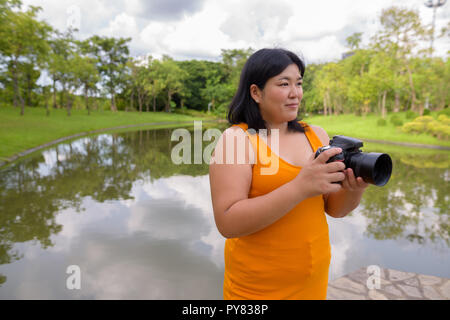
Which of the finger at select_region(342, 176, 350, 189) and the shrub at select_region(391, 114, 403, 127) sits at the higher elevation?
the shrub at select_region(391, 114, 403, 127)

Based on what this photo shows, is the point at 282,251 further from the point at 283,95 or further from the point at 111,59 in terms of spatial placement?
the point at 111,59

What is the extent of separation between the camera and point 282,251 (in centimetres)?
116

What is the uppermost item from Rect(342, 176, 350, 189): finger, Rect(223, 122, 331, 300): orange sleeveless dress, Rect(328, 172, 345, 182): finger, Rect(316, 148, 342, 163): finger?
Rect(316, 148, 342, 163): finger

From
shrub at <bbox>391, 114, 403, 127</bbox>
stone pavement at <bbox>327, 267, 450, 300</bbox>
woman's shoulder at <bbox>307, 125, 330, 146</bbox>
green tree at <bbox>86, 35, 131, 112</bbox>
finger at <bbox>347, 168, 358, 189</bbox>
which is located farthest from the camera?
green tree at <bbox>86, 35, 131, 112</bbox>

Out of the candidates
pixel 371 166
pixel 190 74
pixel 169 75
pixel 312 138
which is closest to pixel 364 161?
pixel 371 166

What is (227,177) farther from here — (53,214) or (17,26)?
(17,26)

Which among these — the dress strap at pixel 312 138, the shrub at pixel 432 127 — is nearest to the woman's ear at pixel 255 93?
the dress strap at pixel 312 138

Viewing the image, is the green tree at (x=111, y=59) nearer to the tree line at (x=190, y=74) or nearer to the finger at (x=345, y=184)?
the tree line at (x=190, y=74)

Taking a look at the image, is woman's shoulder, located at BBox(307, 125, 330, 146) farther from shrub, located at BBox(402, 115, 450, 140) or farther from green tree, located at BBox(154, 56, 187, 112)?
green tree, located at BBox(154, 56, 187, 112)

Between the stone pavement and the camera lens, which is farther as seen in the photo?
the stone pavement

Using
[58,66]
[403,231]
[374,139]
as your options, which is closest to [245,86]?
[403,231]

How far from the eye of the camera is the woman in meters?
1.02

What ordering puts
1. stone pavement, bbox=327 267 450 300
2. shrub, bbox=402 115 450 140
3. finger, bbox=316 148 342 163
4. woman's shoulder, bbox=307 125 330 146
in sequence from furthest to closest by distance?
shrub, bbox=402 115 450 140 → stone pavement, bbox=327 267 450 300 → woman's shoulder, bbox=307 125 330 146 → finger, bbox=316 148 342 163

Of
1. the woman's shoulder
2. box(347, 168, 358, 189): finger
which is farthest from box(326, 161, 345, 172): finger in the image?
the woman's shoulder
